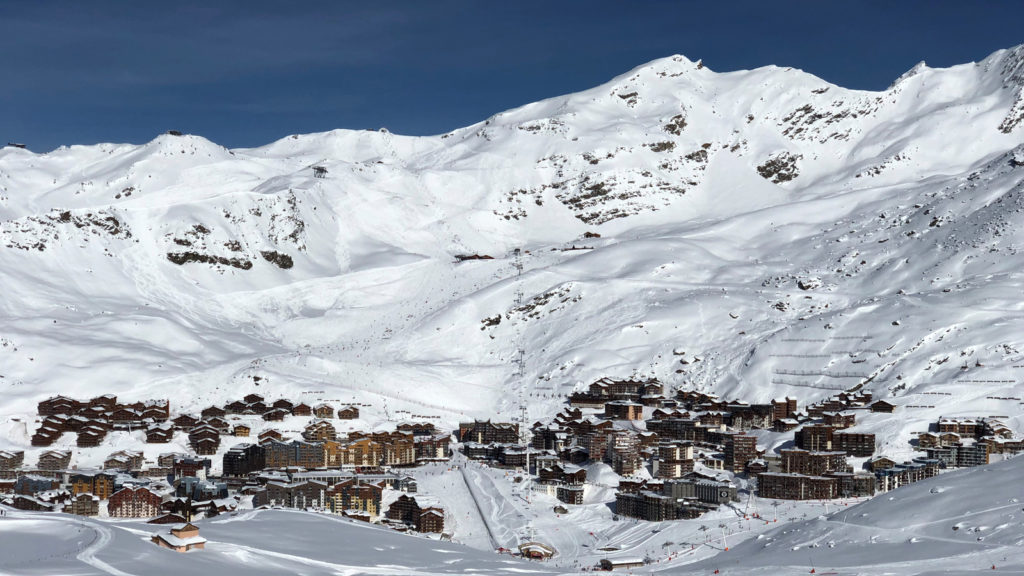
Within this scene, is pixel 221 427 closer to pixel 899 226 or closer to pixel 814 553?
pixel 814 553

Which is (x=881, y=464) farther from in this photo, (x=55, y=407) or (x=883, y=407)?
(x=55, y=407)

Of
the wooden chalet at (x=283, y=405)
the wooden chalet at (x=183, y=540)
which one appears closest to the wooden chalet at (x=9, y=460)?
the wooden chalet at (x=283, y=405)

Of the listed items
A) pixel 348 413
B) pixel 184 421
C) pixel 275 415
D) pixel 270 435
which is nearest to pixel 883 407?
pixel 348 413

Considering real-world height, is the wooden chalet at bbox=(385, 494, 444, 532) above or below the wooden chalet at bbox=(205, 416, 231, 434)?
below

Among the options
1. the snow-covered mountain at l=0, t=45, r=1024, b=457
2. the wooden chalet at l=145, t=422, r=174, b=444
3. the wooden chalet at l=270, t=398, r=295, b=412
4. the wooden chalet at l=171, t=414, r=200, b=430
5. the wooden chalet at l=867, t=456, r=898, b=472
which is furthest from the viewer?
the snow-covered mountain at l=0, t=45, r=1024, b=457

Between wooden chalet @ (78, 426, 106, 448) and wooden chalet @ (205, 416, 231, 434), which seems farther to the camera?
wooden chalet @ (205, 416, 231, 434)

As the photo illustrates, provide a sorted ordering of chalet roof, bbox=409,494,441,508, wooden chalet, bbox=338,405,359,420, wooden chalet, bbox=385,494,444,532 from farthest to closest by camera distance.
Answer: wooden chalet, bbox=338,405,359,420, chalet roof, bbox=409,494,441,508, wooden chalet, bbox=385,494,444,532

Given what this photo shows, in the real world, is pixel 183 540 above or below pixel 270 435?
below

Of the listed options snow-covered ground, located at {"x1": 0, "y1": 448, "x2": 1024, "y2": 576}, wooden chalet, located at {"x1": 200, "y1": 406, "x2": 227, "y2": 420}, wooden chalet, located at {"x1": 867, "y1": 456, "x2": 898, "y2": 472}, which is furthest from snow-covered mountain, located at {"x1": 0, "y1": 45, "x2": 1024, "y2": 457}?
snow-covered ground, located at {"x1": 0, "y1": 448, "x2": 1024, "y2": 576}

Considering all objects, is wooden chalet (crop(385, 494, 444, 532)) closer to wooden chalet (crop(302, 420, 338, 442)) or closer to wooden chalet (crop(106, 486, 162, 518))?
wooden chalet (crop(106, 486, 162, 518))

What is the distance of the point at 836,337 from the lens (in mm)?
122438

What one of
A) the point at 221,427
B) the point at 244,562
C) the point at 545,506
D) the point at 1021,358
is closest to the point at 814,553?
the point at 244,562

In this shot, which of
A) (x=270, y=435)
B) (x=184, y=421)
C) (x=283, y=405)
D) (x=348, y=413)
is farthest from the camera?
(x=283, y=405)

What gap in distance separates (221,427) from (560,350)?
135 feet
